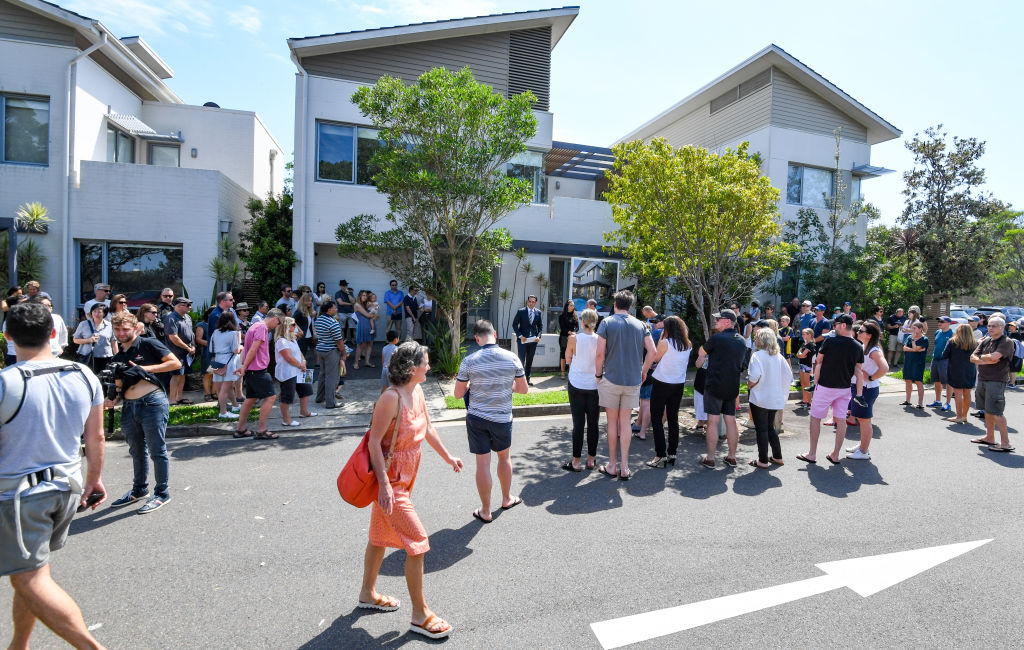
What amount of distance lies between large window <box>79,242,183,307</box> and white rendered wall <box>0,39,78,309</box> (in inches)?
24.3

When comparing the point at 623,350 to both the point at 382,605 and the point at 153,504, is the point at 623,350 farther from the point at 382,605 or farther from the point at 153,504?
the point at 153,504

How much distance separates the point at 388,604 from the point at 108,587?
1947 mm

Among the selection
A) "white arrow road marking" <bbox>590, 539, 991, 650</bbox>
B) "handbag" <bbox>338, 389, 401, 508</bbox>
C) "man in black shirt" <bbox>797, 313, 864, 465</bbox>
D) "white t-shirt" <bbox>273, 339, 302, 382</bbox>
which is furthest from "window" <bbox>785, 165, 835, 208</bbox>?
"handbag" <bbox>338, 389, 401, 508</bbox>

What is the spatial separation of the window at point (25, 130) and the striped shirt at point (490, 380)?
13.8 meters

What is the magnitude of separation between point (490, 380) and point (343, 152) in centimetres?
1183

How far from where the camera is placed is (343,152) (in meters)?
14.7

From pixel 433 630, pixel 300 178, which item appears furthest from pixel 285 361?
pixel 300 178

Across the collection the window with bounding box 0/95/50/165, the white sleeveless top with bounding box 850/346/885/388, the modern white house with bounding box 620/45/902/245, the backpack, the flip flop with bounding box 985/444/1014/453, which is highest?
the modern white house with bounding box 620/45/902/245

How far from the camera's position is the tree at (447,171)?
400 inches

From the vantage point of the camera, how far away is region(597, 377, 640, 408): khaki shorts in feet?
19.8

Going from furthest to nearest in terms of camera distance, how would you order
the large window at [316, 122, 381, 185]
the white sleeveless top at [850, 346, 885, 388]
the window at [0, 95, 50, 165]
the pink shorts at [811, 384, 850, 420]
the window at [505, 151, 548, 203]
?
1. the window at [505, 151, 548, 203]
2. the large window at [316, 122, 381, 185]
3. the window at [0, 95, 50, 165]
4. the white sleeveless top at [850, 346, 885, 388]
5. the pink shorts at [811, 384, 850, 420]

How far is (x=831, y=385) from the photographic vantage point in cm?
677

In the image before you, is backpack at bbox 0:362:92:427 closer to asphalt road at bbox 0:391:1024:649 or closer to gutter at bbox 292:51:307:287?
asphalt road at bbox 0:391:1024:649

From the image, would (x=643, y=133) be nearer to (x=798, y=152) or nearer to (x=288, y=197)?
(x=798, y=152)
